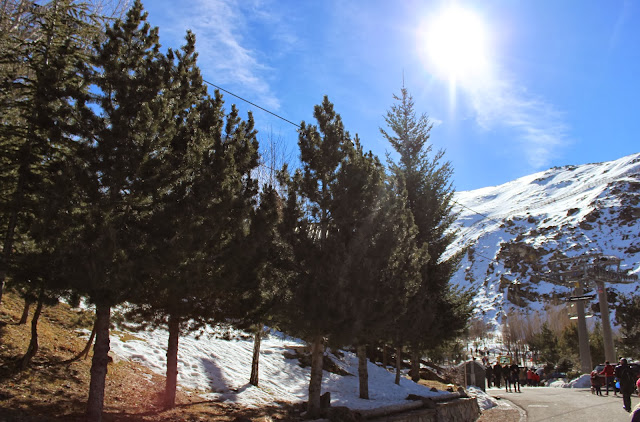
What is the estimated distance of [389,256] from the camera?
11047 mm

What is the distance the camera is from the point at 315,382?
10422 millimetres

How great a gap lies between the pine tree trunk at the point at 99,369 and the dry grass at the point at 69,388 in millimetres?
501

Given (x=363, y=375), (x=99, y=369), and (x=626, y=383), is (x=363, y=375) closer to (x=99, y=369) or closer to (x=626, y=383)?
(x=99, y=369)

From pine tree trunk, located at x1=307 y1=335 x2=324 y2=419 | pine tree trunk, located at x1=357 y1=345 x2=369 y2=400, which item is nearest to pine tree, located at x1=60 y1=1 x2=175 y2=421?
pine tree trunk, located at x1=307 y1=335 x2=324 y2=419

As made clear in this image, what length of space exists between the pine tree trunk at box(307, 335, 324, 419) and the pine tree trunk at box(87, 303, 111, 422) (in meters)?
4.56

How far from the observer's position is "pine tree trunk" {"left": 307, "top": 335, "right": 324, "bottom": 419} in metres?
10.1

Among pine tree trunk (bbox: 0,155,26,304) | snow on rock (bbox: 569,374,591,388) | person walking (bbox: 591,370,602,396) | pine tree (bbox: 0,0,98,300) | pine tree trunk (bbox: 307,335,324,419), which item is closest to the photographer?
pine tree (bbox: 0,0,98,300)

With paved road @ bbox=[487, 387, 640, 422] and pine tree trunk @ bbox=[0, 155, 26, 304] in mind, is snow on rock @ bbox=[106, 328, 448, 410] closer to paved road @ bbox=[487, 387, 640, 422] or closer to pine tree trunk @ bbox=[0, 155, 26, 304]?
paved road @ bbox=[487, 387, 640, 422]

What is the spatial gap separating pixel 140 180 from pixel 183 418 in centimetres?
462

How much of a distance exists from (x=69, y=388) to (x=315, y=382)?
5108mm

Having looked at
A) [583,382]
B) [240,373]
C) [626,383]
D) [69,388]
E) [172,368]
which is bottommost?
[583,382]

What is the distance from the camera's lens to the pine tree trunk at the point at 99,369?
7.12 metres

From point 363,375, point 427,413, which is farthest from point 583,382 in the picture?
point 427,413

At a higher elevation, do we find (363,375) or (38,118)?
(38,118)
